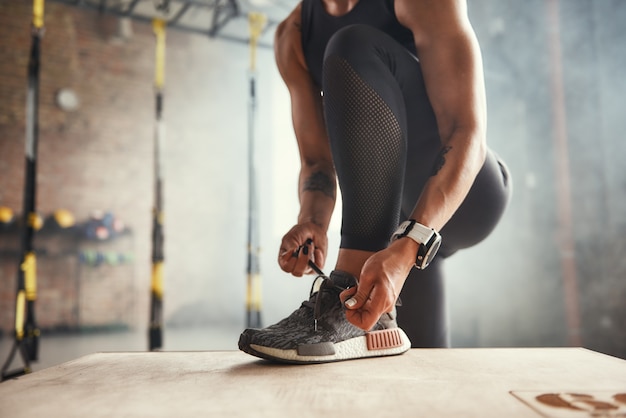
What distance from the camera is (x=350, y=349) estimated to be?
2.74ft

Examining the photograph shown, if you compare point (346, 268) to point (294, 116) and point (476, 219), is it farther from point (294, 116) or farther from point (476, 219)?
point (294, 116)

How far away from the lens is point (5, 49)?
17.3ft

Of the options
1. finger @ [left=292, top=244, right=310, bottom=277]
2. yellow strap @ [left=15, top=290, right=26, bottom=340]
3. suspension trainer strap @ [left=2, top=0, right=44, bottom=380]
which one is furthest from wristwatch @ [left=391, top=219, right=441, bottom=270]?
yellow strap @ [left=15, top=290, right=26, bottom=340]

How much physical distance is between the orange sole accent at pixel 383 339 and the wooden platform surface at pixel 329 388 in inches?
1.1

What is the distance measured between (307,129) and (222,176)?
523 cm

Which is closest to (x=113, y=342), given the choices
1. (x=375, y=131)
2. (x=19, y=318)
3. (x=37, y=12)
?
(x=19, y=318)

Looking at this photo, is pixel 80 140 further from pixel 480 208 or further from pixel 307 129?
pixel 480 208

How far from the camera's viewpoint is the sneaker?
0.79 m

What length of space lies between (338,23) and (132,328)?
16.9 feet

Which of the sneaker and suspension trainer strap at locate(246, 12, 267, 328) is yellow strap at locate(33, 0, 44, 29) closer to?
suspension trainer strap at locate(246, 12, 267, 328)

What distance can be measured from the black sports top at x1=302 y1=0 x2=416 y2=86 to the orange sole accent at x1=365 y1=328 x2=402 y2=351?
575 millimetres

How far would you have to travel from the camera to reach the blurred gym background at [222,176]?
3.35 metres

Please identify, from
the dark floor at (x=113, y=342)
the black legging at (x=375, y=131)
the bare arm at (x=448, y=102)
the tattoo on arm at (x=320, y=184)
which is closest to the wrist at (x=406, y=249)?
the bare arm at (x=448, y=102)

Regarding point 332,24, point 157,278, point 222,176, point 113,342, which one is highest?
point 222,176
